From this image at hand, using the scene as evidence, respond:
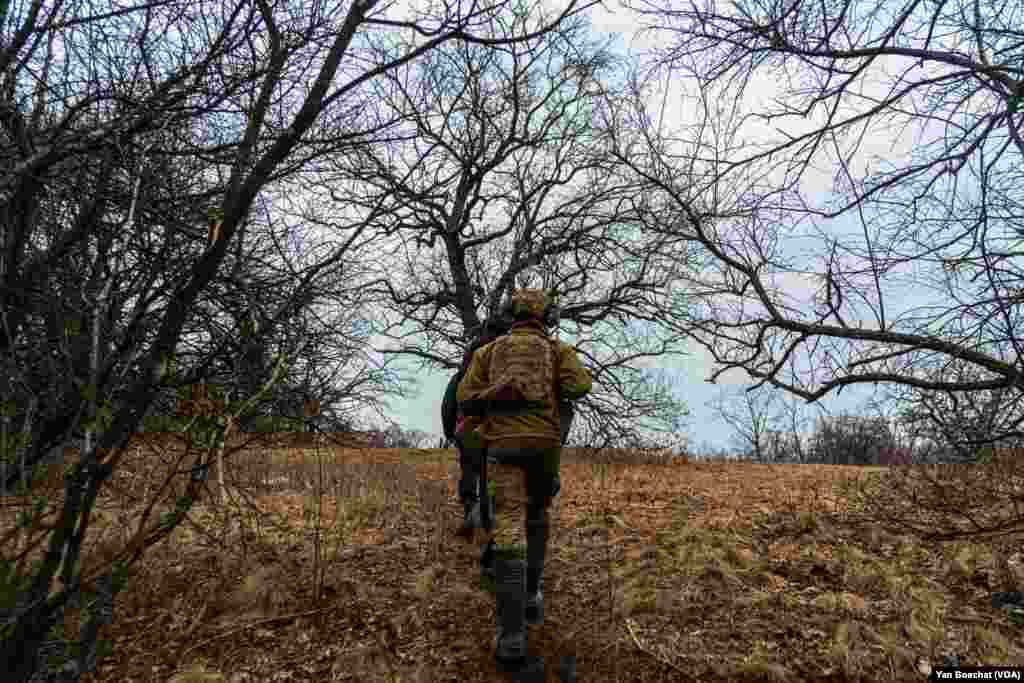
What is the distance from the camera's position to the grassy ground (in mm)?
3748

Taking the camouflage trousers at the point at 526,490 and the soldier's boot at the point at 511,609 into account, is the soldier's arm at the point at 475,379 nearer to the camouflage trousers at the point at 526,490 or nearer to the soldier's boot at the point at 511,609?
the camouflage trousers at the point at 526,490

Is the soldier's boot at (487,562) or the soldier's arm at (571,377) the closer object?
the soldier's arm at (571,377)

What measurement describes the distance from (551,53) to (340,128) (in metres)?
1.44

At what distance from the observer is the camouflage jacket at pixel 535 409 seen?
3871mm

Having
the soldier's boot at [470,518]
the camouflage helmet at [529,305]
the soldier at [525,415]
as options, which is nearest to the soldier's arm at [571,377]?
the soldier at [525,415]

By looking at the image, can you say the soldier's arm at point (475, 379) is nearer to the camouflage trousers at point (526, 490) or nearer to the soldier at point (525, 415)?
the soldier at point (525, 415)

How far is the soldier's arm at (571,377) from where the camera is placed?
3.98 metres

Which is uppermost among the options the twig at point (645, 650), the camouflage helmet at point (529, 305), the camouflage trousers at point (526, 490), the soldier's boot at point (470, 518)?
the camouflage helmet at point (529, 305)

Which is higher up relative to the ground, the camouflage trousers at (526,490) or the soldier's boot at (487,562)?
the camouflage trousers at (526,490)

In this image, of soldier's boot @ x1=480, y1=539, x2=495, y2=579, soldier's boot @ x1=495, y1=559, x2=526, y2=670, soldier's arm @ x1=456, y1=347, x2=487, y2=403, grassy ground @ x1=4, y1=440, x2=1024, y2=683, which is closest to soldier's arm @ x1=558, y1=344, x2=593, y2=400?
soldier's arm @ x1=456, y1=347, x2=487, y2=403

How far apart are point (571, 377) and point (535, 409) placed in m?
0.31

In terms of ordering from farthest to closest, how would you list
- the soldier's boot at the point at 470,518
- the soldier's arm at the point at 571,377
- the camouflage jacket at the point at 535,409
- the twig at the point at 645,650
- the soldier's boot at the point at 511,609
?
the soldier's boot at the point at 470,518 → the soldier's arm at the point at 571,377 → the camouflage jacket at the point at 535,409 → the twig at the point at 645,650 → the soldier's boot at the point at 511,609

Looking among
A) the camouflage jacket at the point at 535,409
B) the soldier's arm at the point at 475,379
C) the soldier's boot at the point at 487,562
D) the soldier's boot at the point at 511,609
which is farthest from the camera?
the soldier's boot at the point at 487,562

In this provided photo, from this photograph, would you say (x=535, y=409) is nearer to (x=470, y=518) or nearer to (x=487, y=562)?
(x=487, y=562)
